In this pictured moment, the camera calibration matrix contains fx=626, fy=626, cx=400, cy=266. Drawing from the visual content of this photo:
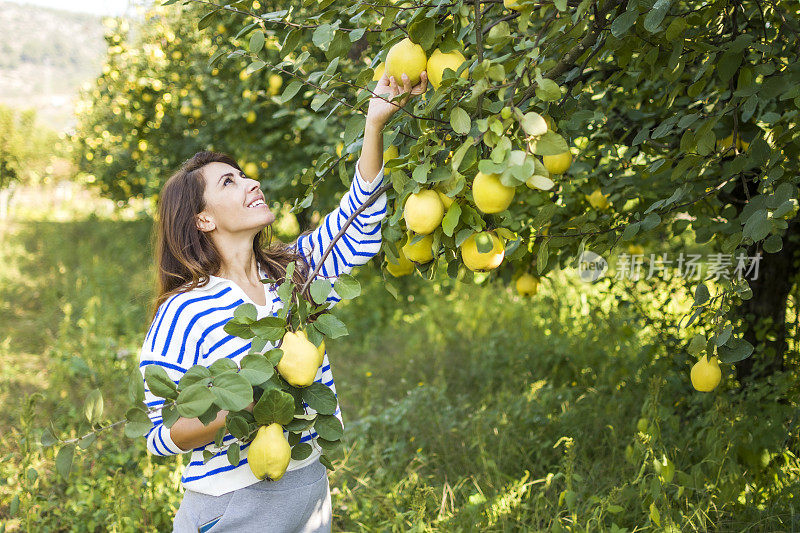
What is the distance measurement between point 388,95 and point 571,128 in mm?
475

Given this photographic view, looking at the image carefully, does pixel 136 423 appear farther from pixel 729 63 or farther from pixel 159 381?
pixel 729 63

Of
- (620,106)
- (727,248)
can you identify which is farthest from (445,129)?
(620,106)

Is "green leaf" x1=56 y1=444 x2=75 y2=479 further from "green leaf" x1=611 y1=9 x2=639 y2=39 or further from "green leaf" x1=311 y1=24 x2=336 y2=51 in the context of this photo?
"green leaf" x1=611 y1=9 x2=639 y2=39

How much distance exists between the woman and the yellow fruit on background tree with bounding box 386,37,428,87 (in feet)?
0.10

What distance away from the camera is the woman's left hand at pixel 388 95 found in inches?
42.0

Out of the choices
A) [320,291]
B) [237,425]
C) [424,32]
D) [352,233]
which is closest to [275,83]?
[352,233]

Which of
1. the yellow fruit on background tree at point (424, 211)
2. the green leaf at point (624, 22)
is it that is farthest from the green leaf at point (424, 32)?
the green leaf at point (624, 22)

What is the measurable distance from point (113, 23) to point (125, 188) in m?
2.21

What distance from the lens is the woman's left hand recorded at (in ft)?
3.50

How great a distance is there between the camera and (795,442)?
6.87 ft

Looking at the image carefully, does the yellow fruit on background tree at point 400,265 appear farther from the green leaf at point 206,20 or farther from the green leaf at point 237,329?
the green leaf at point 206,20

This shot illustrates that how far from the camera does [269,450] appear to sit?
3.34ft

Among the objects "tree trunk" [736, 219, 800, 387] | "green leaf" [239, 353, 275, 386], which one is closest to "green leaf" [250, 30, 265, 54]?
"green leaf" [239, 353, 275, 386]

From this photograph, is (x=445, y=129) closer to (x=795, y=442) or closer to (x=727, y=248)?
(x=727, y=248)
